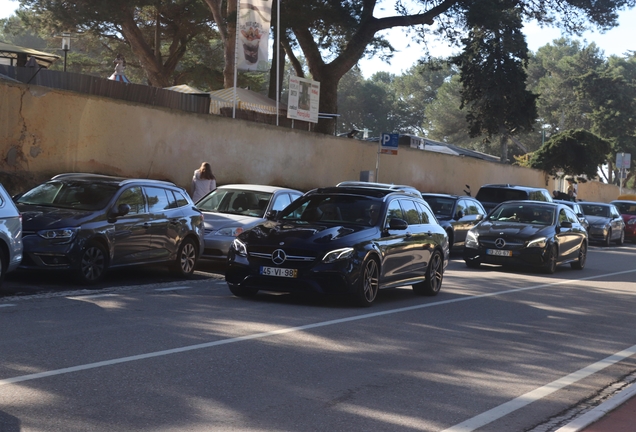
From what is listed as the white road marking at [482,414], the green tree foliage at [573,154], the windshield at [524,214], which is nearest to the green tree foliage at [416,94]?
the green tree foliage at [573,154]

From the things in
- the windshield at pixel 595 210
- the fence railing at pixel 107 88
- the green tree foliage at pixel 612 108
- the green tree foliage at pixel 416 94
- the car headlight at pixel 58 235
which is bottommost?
the car headlight at pixel 58 235

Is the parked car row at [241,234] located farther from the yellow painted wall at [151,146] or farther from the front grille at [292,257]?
the yellow painted wall at [151,146]

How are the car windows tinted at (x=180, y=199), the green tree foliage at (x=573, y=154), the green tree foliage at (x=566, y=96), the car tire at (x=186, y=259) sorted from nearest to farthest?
the car tire at (x=186, y=259) < the car windows tinted at (x=180, y=199) < the green tree foliage at (x=573, y=154) < the green tree foliage at (x=566, y=96)

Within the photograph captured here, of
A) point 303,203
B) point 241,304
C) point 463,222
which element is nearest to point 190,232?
point 303,203

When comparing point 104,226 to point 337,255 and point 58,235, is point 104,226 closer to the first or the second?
point 58,235

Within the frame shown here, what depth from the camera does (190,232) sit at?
15164 millimetres

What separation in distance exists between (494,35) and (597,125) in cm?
4431

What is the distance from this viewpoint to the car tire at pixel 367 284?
466 inches

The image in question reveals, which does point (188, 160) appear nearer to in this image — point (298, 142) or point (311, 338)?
Result: point (298, 142)

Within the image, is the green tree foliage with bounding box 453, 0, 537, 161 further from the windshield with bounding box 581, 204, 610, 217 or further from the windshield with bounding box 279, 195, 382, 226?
the windshield with bounding box 279, 195, 382, 226

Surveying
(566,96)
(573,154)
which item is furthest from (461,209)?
(566,96)

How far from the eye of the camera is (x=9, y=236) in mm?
11156

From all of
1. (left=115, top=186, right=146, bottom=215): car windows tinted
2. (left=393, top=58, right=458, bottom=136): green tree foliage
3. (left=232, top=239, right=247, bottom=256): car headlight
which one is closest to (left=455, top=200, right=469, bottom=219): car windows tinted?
(left=115, top=186, right=146, bottom=215): car windows tinted

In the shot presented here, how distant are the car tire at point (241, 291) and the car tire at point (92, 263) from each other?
1.99 metres
